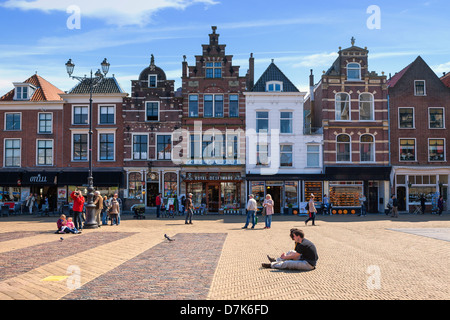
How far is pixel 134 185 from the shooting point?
34.7 metres

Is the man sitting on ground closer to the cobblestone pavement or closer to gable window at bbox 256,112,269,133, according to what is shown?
the cobblestone pavement

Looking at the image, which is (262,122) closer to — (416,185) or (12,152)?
(416,185)

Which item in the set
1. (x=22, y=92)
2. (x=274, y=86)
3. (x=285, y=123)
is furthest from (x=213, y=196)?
(x=22, y=92)

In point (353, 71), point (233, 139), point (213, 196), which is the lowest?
point (213, 196)

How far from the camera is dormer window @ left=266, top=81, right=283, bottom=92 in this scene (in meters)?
35.2

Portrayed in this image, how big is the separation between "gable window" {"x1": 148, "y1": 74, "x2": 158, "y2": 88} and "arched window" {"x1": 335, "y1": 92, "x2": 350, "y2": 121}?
16.3 m

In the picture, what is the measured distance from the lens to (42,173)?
34531 mm

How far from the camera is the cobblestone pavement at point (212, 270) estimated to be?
739cm

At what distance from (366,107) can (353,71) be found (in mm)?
3448

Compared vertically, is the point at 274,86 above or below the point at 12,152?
above

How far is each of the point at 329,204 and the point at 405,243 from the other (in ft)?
62.6

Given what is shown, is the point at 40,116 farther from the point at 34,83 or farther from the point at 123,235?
the point at 123,235

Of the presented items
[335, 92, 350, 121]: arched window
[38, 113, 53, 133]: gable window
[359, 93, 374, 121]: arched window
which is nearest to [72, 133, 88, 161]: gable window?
[38, 113, 53, 133]: gable window
